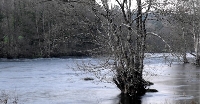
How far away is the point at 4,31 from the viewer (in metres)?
79.6

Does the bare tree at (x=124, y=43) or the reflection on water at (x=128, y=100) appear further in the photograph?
the bare tree at (x=124, y=43)

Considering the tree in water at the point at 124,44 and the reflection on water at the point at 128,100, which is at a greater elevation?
the tree in water at the point at 124,44

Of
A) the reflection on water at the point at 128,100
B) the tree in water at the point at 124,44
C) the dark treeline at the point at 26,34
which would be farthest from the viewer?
the dark treeline at the point at 26,34

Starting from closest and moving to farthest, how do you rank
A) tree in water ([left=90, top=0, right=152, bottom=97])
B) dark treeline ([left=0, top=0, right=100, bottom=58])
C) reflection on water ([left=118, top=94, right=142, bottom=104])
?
reflection on water ([left=118, top=94, right=142, bottom=104]) < tree in water ([left=90, top=0, right=152, bottom=97]) < dark treeline ([left=0, top=0, right=100, bottom=58])

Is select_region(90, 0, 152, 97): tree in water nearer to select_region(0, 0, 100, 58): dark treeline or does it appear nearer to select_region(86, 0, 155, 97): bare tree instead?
select_region(86, 0, 155, 97): bare tree

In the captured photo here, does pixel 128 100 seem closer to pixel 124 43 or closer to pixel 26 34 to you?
pixel 124 43

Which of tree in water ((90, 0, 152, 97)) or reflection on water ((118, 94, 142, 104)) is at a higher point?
tree in water ((90, 0, 152, 97))

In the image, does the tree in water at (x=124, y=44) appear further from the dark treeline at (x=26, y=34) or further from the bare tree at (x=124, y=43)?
the dark treeline at (x=26, y=34)

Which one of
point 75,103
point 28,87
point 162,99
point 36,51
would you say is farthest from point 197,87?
point 36,51

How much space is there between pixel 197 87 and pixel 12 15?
65.5 meters

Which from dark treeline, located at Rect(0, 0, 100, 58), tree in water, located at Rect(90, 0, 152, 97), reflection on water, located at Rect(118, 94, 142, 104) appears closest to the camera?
reflection on water, located at Rect(118, 94, 142, 104)

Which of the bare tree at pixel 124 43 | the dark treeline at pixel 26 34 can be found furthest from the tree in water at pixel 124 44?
the dark treeline at pixel 26 34

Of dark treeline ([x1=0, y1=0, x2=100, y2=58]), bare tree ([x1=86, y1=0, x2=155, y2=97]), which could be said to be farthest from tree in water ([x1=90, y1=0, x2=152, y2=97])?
dark treeline ([x1=0, y1=0, x2=100, y2=58])

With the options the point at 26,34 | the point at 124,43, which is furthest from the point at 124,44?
the point at 26,34
